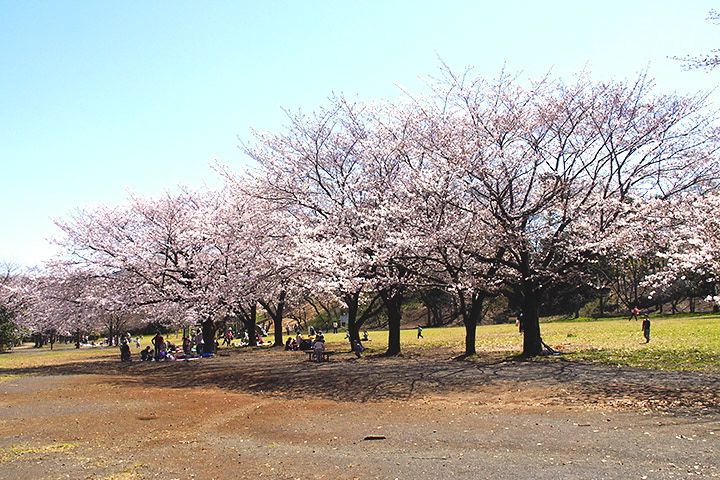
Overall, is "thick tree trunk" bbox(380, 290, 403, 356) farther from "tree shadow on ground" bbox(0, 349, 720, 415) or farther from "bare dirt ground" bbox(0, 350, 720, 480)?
"bare dirt ground" bbox(0, 350, 720, 480)

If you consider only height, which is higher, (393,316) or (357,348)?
(393,316)

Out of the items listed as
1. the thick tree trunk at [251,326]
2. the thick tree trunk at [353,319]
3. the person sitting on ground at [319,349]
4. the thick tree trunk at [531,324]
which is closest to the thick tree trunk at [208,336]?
the thick tree trunk at [353,319]

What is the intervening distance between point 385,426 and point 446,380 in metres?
5.21

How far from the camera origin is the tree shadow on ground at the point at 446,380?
11.4 metres

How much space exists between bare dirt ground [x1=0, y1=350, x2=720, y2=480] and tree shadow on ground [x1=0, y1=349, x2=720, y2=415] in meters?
0.06

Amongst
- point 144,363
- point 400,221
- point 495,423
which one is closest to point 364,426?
point 495,423

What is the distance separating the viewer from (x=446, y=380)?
15156 mm

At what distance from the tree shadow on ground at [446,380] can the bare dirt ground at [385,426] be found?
61mm

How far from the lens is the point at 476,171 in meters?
17.8

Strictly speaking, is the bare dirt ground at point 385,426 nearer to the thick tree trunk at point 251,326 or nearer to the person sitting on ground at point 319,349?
the person sitting on ground at point 319,349

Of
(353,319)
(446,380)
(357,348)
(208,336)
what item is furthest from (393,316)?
(208,336)

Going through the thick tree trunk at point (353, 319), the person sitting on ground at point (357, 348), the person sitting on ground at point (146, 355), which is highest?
the thick tree trunk at point (353, 319)

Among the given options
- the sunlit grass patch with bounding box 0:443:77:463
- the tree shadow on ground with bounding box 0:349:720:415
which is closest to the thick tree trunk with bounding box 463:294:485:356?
the tree shadow on ground with bounding box 0:349:720:415

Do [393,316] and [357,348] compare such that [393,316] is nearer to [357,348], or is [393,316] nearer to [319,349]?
[357,348]
